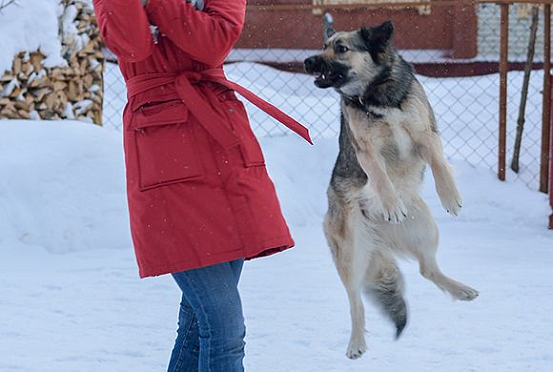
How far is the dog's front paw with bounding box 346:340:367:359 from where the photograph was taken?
3348mm

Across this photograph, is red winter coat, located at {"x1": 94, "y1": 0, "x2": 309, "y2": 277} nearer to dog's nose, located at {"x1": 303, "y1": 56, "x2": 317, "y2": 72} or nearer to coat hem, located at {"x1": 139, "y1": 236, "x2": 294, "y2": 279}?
coat hem, located at {"x1": 139, "y1": 236, "x2": 294, "y2": 279}

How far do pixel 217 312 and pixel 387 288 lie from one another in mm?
1365

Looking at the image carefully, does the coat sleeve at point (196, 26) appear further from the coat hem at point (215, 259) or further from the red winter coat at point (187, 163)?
the coat hem at point (215, 259)

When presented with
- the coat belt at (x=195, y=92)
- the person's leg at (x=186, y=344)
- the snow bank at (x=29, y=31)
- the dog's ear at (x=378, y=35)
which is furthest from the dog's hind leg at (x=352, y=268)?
the snow bank at (x=29, y=31)

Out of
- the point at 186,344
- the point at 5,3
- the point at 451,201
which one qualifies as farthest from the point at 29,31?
the point at 186,344

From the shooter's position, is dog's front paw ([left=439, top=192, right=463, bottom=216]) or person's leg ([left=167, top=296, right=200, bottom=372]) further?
dog's front paw ([left=439, top=192, right=463, bottom=216])

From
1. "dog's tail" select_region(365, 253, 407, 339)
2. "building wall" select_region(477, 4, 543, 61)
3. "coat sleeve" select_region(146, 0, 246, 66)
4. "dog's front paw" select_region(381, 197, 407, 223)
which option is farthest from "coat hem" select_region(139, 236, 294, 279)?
"building wall" select_region(477, 4, 543, 61)

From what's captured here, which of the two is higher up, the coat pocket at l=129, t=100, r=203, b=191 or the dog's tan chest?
the coat pocket at l=129, t=100, r=203, b=191

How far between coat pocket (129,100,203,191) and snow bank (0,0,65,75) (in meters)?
4.67

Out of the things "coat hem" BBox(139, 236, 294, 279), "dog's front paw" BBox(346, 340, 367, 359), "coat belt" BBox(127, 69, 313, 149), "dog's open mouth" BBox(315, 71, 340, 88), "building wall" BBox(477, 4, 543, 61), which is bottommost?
"building wall" BBox(477, 4, 543, 61)

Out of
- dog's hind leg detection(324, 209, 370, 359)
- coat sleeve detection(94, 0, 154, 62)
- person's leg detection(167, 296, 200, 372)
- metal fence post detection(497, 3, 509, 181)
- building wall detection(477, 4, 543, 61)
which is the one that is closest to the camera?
coat sleeve detection(94, 0, 154, 62)

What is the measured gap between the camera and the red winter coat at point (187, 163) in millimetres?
2129

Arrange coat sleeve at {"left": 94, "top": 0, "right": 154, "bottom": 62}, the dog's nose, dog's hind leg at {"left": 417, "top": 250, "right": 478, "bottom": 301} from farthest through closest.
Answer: dog's hind leg at {"left": 417, "top": 250, "right": 478, "bottom": 301} → the dog's nose → coat sleeve at {"left": 94, "top": 0, "right": 154, "bottom": 62}

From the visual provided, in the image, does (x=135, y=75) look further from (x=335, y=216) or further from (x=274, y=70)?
(x=274, y=70)
